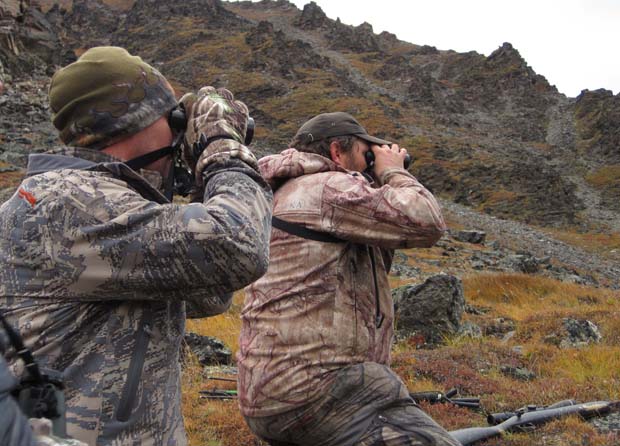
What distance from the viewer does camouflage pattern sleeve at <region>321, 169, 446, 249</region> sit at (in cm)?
312

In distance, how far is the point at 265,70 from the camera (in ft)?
290

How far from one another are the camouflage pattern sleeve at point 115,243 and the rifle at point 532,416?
3.60 m

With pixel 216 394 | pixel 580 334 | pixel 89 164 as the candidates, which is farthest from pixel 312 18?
pixel 89 164

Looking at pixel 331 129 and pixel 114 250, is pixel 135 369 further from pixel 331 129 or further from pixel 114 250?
pixel 331 129

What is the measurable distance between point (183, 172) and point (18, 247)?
2.16 feet

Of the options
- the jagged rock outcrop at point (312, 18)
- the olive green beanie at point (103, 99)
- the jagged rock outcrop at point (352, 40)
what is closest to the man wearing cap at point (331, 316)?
the olive green beanie at point (103, 99)

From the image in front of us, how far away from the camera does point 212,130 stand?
7.20 ft

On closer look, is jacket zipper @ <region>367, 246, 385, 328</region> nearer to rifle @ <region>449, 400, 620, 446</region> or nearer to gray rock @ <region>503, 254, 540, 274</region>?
rifle @ <region>449, 400, 620, 446</region>

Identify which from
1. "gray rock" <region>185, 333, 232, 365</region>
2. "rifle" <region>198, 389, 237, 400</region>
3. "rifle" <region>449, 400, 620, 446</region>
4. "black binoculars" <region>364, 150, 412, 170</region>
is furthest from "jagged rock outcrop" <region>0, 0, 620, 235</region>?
"black binoculars" <region>364, 150, 412, 170</region>

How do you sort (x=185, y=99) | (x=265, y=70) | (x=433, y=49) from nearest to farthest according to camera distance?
(x=185, y=99), (x=265, y=70), (x=433, y=49)

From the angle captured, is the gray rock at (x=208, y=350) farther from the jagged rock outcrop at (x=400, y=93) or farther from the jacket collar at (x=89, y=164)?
the jagged rock outcrop at (x=400, y=93)

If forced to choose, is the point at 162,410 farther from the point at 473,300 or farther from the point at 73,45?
the point at 73,45

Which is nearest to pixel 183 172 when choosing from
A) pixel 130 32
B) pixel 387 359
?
pixel 387 359

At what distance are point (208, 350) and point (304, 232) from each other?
4842mm
